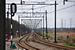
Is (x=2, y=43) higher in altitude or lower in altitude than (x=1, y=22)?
lower

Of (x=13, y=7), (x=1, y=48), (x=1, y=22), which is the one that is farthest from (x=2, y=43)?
(x=13, y=7)

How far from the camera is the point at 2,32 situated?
5426 millimetres

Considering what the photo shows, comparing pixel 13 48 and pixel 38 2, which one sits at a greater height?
pixel 38 2

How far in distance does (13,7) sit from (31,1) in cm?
1808

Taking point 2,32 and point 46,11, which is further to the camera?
point 46,11

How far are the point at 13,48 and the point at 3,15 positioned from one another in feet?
50.6

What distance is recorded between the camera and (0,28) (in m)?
5.35

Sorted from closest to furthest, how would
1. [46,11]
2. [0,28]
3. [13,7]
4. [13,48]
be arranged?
1. [0,28]
2. [13,7]
3. [13,48]
4. [46,11]

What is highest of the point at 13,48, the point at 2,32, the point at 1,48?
the point at 2,32

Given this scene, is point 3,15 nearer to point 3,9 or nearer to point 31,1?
point 3,9

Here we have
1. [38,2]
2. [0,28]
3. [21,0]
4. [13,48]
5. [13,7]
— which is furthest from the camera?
[38,2]

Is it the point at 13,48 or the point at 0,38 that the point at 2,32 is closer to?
the point at 0,38

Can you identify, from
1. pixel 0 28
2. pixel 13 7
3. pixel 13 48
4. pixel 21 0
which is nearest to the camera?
pixel 0 28

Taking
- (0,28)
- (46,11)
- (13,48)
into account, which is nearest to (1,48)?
(0,28)
